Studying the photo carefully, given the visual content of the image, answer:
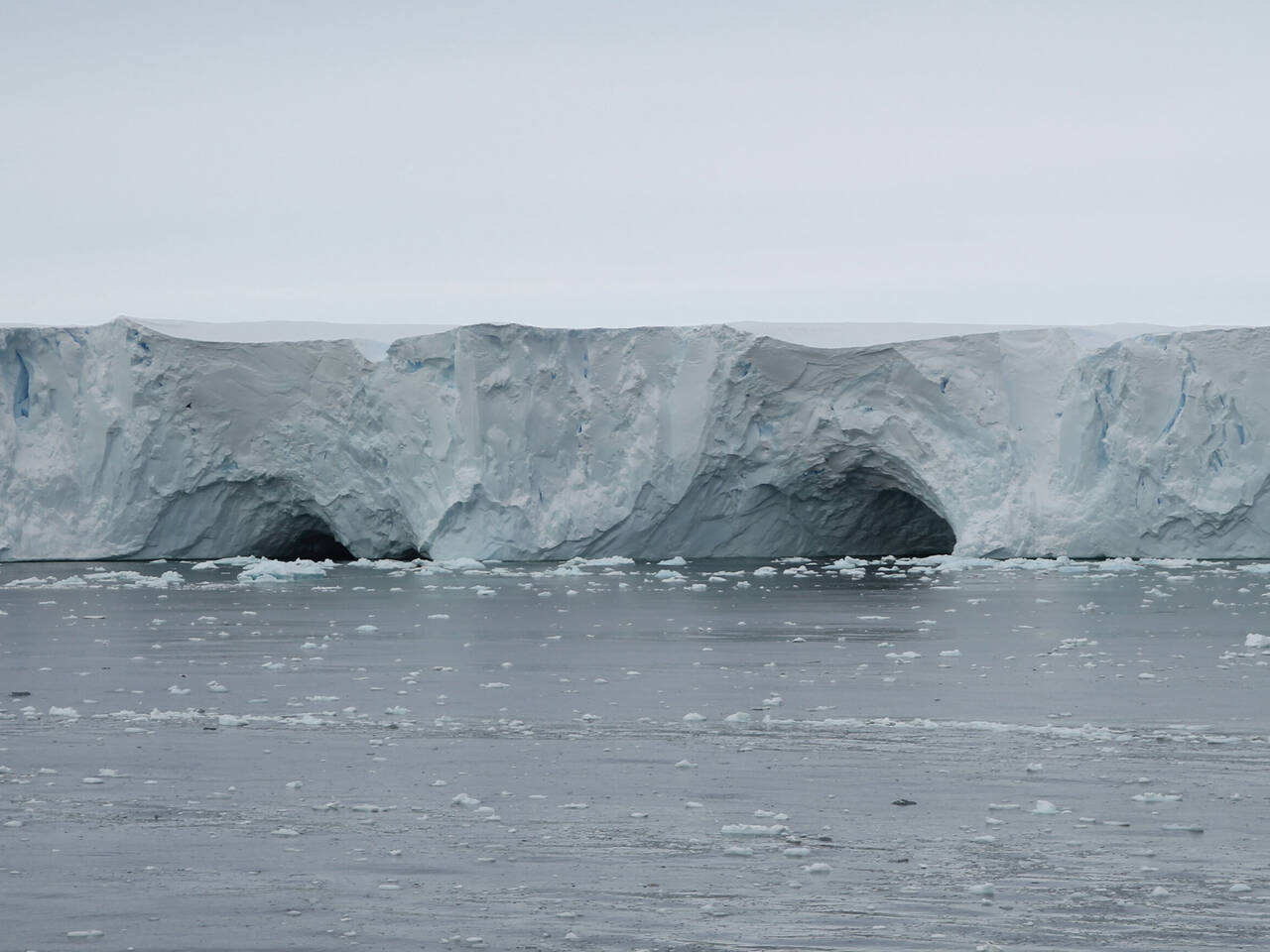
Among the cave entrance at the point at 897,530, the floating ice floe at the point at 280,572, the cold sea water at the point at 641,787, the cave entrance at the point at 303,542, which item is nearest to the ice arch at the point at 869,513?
the cave entrance at the point at 897,530

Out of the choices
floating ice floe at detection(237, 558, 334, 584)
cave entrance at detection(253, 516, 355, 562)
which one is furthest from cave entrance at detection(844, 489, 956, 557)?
floating ice floe at detection(237, 558, 334, 584)

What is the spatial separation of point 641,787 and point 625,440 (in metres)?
19.1

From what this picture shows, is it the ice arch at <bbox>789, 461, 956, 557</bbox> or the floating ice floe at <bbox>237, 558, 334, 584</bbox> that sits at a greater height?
the ice arch at <bbox>789, 461, 956, 557</bbox>

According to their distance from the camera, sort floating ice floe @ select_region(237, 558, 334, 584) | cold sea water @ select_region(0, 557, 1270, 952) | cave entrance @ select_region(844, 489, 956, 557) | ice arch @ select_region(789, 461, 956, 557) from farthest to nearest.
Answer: cave entrance @ select_region(844, 489, 956, 557), ice arch @ select_region(789, 461, 956, 557), floating ice floe @ select_region(237, 558, 334, 584), cold sea water @ select_region(0, 557, 1270, 952)

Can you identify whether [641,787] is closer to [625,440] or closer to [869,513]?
[625,440]

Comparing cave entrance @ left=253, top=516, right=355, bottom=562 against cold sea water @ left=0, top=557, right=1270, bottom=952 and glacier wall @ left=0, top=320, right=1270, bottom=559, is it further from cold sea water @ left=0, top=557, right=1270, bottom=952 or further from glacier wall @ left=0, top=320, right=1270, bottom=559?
cold sea water @ left=0, top=557, right=1270, bottom=952

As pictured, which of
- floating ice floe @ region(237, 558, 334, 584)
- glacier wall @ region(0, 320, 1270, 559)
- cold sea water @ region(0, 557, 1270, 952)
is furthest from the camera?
glacier wall @ region(0, 320, 1270, 559)

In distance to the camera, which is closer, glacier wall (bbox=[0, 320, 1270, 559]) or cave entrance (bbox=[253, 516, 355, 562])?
glacier wall (bbox=[0, 320, 1270, 559])

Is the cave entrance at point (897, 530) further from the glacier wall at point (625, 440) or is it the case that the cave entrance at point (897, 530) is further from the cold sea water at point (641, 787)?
the cold sea water at point (641, 787)

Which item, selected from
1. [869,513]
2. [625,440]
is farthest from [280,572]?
[869,513]

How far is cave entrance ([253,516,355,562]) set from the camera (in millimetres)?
28219

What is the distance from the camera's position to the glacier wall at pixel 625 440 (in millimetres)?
23609

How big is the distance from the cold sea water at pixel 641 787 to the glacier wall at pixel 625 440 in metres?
10.6

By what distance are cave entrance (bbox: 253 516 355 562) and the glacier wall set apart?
2.52ft
